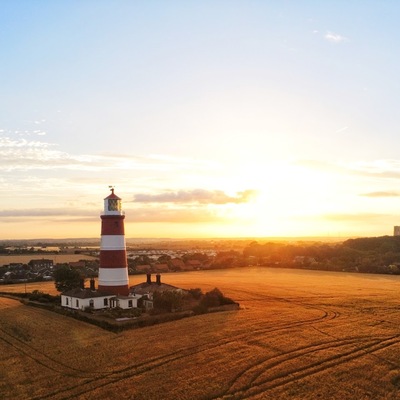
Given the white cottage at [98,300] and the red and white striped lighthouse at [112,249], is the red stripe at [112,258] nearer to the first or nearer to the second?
the red and white striped lighthouse at [112,249]

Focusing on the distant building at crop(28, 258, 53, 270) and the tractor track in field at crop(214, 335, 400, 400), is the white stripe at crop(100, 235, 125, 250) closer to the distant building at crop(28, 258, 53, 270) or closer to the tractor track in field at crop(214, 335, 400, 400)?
the tractor track in field at crop(214, 335, 400, 400)

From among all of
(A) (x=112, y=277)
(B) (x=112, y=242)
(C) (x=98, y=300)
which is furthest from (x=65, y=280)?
(B) (x=112, y=242)

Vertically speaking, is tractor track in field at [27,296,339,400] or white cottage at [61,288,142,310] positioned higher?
white cottage at [61,288,142,310]

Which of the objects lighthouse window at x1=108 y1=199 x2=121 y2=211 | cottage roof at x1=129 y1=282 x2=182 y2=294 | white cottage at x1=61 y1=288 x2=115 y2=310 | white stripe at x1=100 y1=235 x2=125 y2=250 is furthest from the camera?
cottage roof at x1=129 y1=282 x2=182 y2=294

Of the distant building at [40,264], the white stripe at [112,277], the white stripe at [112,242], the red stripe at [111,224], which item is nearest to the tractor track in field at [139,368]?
the white stripe at [112,277]

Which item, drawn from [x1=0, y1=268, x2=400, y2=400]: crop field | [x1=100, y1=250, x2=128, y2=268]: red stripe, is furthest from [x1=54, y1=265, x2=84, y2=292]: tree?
[x1=100, y1=250, x2=128, y2=268]: red stripe
